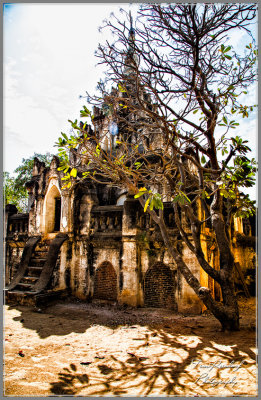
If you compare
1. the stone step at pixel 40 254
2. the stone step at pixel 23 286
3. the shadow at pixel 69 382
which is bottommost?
the stone step at pixel 23 286

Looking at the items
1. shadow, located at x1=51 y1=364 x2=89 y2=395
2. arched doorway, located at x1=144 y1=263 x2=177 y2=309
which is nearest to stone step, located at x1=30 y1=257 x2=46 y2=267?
arched doorway, located at x1=144 y1=263 x2=177 y2=309

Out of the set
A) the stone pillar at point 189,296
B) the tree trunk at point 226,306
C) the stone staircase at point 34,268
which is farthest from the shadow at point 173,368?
the stone staircase at point 34,268

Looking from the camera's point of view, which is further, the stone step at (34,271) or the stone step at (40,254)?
the stone step at (40,254)

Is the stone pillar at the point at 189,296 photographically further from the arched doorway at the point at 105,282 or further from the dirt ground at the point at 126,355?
the arched doorway at the point at 105,282

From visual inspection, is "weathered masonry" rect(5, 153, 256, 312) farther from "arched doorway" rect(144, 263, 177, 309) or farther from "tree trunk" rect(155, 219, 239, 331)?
"tree trunk" rect(155, 219, 239, 331)

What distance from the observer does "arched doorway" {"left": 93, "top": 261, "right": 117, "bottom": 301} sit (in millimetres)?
9578

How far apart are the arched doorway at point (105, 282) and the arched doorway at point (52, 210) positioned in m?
3.48

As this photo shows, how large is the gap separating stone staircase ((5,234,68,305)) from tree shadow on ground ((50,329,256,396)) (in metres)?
4.92

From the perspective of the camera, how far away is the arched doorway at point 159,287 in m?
8.78

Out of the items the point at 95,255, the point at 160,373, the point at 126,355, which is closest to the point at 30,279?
the point at 95,255

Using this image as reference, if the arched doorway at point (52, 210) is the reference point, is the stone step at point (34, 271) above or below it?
below

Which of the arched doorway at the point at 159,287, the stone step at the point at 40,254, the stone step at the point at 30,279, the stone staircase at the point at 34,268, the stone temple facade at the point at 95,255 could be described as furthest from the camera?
the stone step at the point at 40,254

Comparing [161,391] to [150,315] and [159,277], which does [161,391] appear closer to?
[150,315]

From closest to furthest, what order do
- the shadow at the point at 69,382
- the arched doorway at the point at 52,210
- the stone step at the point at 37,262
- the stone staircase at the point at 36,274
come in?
the shadow at the point at 69,382 < the stone staircase at the point at 36,274 < the stone step at the point at 37,262 < the arched doorway at the point at 52,210
